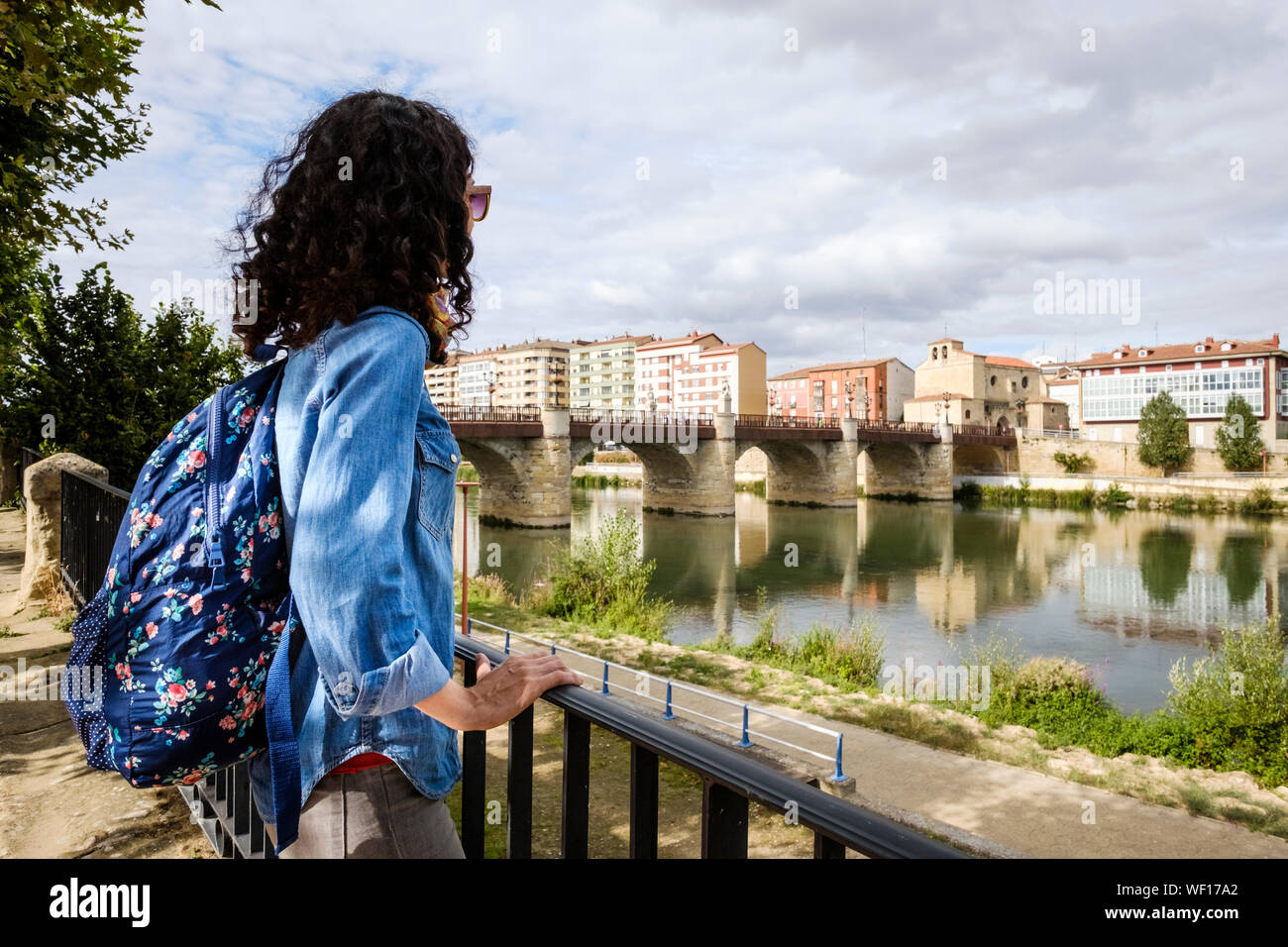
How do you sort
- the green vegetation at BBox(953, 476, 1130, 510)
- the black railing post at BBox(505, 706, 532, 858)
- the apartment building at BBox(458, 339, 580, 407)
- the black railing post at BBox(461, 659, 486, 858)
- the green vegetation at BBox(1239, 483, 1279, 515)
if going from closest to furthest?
the black railing post at BBox(505, 706, 532, 858), the black railing post at BBox(461, 659, 486, 858), the green vegetation at BBox(1239, 483, 1279, 515), the green vegetation at BBox(953, 476, 1130, 510), the apartment building at BBox(458, 339, 580, 407)

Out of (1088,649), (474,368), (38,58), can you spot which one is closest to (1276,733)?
(1088,649)

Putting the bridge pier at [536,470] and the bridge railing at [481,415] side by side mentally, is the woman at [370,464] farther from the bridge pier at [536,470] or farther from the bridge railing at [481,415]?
the bridge pier at [536,470]

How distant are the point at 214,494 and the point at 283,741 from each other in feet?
1.28

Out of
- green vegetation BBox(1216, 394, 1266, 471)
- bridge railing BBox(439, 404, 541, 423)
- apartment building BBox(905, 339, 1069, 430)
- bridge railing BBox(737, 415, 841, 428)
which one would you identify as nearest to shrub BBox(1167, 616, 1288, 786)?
bridge railing BBox(439, 404, 541, 423)

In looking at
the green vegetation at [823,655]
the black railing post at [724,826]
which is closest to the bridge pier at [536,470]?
the green vegetation at [823,655]

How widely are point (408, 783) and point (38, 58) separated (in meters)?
4.15

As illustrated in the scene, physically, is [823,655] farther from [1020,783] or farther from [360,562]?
[360,562]

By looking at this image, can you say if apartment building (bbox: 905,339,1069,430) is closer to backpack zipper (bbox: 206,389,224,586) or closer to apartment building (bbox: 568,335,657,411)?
apartment building (bbox: 568,335,657,411)

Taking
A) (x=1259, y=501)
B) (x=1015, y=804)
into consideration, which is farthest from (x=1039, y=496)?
(x=1015, y=804)

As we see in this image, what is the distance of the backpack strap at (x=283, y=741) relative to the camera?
4.17 feet

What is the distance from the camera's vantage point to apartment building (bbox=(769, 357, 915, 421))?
261 ft

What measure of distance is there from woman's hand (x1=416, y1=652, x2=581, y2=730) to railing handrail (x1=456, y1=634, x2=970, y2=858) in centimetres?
6

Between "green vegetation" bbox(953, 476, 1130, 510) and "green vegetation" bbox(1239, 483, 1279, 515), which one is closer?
"green vegetation" bbox(1239, 483, 1279, 515)
